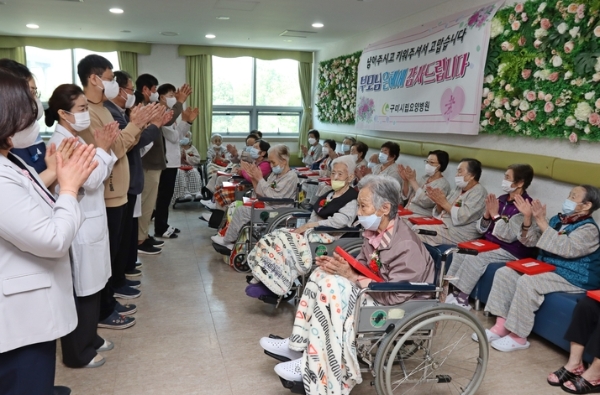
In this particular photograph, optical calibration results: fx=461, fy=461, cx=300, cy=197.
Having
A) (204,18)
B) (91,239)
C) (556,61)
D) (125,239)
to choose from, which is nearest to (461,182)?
(556,61)

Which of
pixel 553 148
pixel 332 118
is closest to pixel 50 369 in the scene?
pixel 553 148

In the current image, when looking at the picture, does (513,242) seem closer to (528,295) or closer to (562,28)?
(528,295)

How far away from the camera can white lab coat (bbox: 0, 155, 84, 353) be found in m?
1.19

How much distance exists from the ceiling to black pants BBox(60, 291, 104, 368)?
3707mm

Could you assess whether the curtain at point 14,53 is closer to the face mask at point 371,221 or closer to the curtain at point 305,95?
the curtain at point 305,95

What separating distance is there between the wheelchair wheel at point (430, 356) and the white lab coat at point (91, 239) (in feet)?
4.55

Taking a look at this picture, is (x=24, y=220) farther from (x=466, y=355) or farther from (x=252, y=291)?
(x=466, y=355)

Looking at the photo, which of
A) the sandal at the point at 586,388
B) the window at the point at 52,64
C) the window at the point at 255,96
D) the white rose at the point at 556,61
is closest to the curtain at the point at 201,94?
the window at the point at 255,96

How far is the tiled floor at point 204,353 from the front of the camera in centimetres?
228

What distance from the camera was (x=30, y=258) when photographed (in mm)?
1288

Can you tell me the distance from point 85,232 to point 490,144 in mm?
3412

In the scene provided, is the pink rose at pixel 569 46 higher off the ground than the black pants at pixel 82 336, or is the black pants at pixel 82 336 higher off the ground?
the pink rose at pixel 569 46

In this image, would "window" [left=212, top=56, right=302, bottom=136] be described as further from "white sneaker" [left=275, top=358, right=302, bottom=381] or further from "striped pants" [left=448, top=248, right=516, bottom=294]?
"white sneaker" [left=275, top=358, right=302, bottom=381]

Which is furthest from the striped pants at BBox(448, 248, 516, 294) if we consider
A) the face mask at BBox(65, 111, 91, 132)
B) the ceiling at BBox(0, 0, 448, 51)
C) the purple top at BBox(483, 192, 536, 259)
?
the ceiling at BBox(0, 0, 448, 51)
